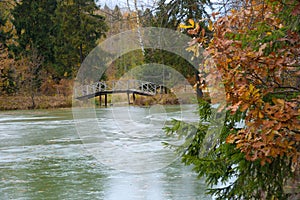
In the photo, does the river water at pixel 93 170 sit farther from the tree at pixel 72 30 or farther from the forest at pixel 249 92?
the tree at pixel 72 30

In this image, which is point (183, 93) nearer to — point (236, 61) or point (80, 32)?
point (80, 32)

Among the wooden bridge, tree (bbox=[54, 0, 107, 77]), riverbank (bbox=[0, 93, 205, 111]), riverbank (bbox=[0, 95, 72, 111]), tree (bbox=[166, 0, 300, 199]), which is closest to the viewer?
tree (bbox=[166, 0, 300, 199])

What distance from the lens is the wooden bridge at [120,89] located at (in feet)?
66.7

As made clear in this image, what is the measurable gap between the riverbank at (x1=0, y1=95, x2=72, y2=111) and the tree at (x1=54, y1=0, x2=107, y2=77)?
225 centimetres

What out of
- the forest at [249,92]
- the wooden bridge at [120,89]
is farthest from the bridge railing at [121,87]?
→ the forest at [249,92]

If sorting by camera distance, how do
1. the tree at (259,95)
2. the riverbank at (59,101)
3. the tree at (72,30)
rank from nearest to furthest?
1. the tree at (259,95)
2. the riverbank at (59,101)
3. the tree at (72,30)

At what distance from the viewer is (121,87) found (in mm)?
21609

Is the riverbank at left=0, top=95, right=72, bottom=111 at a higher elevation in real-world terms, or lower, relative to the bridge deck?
lower

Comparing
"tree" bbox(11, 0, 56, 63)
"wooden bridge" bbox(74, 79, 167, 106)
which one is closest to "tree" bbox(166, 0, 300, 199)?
"wooden bridge" bbox(74, 79, 167, 106)

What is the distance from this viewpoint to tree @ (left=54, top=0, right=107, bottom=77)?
24.1 meters

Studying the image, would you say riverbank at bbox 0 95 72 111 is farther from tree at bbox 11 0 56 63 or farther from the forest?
the forest

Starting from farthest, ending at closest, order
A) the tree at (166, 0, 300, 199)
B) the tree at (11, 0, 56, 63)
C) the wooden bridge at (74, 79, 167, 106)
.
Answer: the tree at (11, 0, 56, 63)
the wooden bridge at (74, 79, 167, 106)
the tree at (166, 0, 300, 199)

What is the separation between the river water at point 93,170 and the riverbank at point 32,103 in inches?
466

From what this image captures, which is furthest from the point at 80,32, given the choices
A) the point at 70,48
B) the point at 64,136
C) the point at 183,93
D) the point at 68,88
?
the point at 64,136
